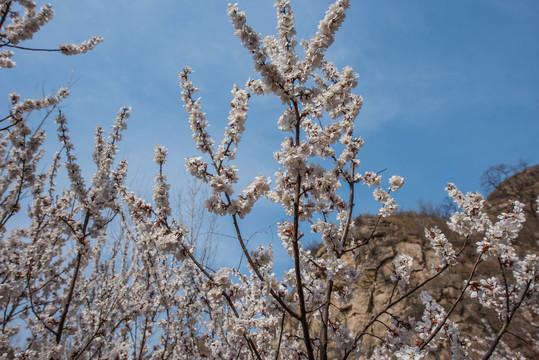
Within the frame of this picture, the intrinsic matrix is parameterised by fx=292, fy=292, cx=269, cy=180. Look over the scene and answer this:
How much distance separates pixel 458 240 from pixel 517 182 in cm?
856

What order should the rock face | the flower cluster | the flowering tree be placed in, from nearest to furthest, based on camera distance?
1. the flowering tree
2. the flower cluster
3. the rock face

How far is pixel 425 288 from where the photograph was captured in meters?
9.27

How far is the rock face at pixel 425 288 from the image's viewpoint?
26.3 ft

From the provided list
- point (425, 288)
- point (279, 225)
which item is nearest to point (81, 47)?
point (279, 225)

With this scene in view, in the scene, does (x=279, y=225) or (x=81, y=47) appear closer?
(x=279, y=225)

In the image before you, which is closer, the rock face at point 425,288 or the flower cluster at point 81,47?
the flower cluster at point 81,47

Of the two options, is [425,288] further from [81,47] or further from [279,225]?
[81,47]

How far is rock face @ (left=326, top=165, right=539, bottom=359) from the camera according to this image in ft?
26.3

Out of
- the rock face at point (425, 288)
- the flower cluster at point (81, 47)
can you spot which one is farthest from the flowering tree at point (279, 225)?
the rock face at point (425, 288)

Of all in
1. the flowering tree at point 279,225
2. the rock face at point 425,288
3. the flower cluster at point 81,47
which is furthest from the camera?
the rock face at point 425,288

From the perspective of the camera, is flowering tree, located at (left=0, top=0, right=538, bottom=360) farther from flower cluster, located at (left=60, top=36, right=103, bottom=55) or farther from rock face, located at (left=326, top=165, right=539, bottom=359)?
rock face, located at (left=326, top=165, right=539, bottom=359)

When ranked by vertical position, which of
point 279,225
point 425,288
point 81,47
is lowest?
point 279,225

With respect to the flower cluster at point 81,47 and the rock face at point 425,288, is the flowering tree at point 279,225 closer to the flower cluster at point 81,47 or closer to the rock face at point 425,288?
the flower cluster at point 81,47

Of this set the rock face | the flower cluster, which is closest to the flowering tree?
the flower cluster
